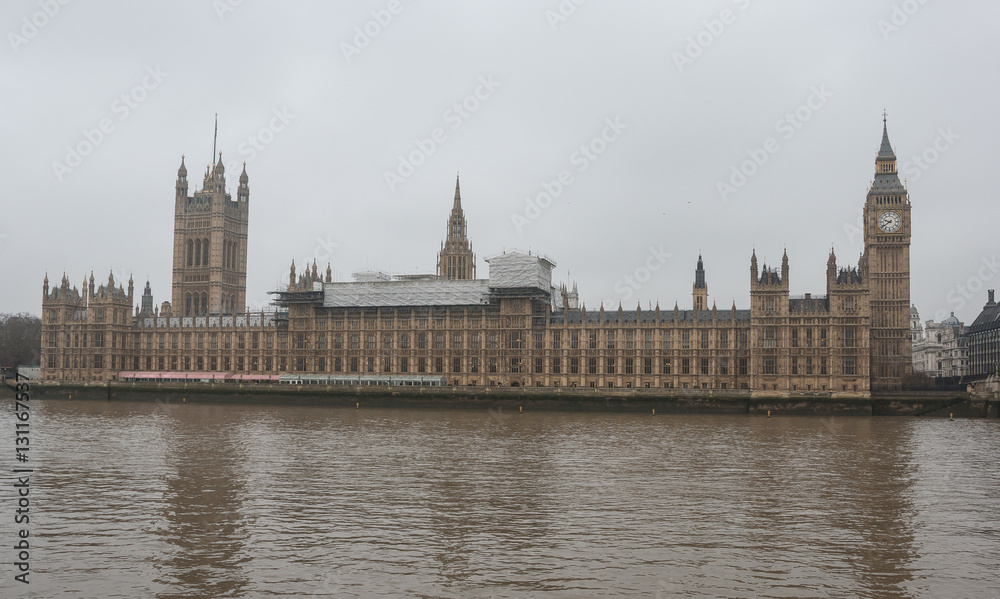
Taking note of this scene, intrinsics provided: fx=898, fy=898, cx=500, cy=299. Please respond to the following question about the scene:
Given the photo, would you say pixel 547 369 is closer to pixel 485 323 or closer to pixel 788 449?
pixel 485 323

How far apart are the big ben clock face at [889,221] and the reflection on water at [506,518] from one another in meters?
69.6

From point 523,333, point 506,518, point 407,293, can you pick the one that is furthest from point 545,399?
point 506,518

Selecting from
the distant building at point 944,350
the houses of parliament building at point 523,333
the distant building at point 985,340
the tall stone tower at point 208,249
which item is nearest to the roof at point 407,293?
the houses of parliament building at point 523,333

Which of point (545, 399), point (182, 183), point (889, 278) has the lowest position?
point (545, 399)

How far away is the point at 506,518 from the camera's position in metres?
29.3

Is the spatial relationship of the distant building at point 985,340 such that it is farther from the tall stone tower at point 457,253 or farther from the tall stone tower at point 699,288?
the tall stone tower at point 457,253

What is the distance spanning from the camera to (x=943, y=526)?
29219mm

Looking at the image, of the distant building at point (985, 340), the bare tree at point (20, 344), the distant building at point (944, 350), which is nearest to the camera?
the distant building at point (985, 340)

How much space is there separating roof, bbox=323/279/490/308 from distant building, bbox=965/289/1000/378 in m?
81.3

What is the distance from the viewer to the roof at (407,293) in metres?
117

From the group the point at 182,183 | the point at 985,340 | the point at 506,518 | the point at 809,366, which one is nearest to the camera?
the point at 506,518

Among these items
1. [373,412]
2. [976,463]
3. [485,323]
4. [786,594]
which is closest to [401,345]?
[485,323]

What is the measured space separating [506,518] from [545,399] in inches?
2675

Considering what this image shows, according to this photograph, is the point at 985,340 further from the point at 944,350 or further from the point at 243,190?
the point at 243,190
